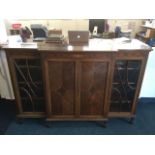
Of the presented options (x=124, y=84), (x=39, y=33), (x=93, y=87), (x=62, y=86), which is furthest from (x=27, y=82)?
(x=124, y=84)

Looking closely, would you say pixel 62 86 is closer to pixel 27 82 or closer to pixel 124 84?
pixel 27 82

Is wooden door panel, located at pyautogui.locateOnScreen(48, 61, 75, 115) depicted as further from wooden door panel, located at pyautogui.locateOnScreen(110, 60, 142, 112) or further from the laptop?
wooden door panel, located at pyautogui.locateOnScreen(110, 60, 142, 112)

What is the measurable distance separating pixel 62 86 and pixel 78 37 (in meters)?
0.53

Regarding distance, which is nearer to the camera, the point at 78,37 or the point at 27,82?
the point at 78,37

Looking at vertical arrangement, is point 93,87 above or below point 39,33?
below

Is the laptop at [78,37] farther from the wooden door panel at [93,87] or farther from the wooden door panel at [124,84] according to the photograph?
the wooden door panel at [124,84]

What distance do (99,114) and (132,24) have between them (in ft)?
12.3

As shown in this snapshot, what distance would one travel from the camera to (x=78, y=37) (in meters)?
1.54

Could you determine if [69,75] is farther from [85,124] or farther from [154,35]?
[154,35]

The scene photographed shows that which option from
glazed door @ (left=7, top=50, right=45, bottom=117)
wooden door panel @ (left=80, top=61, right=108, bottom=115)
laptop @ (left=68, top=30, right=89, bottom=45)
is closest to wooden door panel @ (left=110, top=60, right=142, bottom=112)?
wooden door panel @ (left=80, top=61, right=108, bottom=115)

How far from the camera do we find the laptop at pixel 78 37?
5.01ft

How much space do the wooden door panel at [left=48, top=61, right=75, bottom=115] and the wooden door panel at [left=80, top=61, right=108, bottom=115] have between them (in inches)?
4.3

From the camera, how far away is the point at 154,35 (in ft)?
12.8
